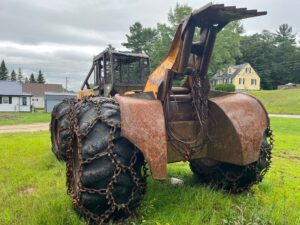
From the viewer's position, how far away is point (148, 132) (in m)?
3.19

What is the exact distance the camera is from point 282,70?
64.9m

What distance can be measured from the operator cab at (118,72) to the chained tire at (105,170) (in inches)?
146

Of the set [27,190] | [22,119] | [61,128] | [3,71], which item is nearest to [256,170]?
[27,190]

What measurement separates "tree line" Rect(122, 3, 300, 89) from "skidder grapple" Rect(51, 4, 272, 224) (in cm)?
4057

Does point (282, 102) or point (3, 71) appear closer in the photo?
point (282, 102)

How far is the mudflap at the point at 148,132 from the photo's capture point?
3.11 meters

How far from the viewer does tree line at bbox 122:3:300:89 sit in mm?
48219

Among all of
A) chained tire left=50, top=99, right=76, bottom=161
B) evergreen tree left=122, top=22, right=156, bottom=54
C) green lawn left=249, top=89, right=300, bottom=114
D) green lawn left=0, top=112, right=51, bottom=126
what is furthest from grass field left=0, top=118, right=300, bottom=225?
evergreen tree left=122, top=22, right=156, bottom=54

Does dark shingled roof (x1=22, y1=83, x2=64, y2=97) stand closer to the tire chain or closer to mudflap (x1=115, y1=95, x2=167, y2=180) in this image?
the tire chain

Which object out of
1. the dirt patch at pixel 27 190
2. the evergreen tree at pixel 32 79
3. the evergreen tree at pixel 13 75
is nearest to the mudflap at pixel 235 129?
the dirt patch at pixel 27 190

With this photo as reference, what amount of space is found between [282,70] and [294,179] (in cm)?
6450

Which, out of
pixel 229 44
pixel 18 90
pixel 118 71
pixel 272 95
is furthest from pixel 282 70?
pixel 118 71

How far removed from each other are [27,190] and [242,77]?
6455cm

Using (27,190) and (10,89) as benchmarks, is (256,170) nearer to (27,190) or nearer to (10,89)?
(27,190)
